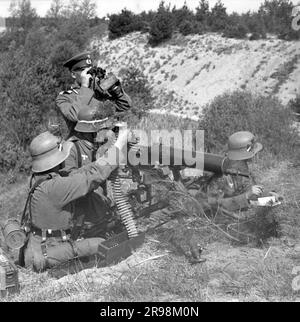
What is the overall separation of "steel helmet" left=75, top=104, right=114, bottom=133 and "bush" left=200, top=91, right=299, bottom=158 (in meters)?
3.76

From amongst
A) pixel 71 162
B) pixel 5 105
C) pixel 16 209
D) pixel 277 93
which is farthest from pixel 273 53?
→ pixel 71 162

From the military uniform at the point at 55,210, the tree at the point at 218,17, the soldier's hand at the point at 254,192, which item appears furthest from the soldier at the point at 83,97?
the tree at the point at 218,17

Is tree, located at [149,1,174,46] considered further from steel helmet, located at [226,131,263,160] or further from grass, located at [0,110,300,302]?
steel helmet, located at [226,131,263,160]

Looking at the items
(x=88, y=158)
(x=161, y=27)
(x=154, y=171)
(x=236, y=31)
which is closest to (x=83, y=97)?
(x=88, y=158)

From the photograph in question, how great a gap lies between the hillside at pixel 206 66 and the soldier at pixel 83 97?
16309mm

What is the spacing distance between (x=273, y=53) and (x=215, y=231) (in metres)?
Result: 24.1

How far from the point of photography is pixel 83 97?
6.34 m

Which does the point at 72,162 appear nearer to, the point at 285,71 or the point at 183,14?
the point at 285,71

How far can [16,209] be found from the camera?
27.1 ft

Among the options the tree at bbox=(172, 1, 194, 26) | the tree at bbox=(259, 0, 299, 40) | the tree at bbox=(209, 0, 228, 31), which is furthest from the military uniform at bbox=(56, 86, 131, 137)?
the tree at bbox=(172, 1, 194, 26)

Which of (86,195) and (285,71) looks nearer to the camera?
(86,195)

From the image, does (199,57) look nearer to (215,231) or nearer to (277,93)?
(277,93)

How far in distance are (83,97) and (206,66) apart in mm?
25808

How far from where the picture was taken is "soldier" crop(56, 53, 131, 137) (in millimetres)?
6117
